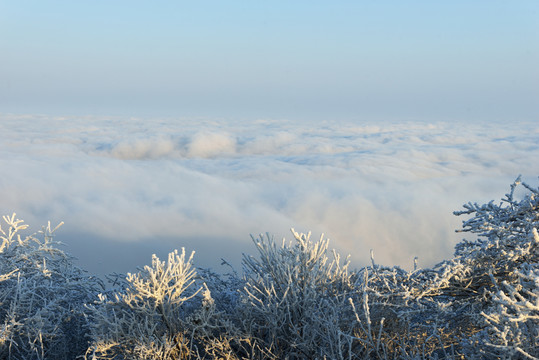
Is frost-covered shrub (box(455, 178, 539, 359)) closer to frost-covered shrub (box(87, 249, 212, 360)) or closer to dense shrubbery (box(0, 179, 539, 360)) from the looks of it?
dense shrubbery (box(0, 179, 539, 360))

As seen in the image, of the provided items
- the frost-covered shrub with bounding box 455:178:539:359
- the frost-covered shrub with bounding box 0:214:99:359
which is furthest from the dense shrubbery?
the frost-covered shrub with bounding box 0:214:99:359

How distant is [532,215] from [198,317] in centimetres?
486

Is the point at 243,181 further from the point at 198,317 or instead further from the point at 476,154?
the point at 198,317

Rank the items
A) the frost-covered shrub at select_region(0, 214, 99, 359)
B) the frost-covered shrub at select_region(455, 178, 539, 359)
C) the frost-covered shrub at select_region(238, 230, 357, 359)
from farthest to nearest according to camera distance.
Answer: the frost-covered shrub at select_region(0, 214, 99, 359) < the frost-covered shrub at select_region(238, 230, 357, 359) < the frost-covered shrub at select_region(455, 178, 539, 359)

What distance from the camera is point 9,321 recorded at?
9508 millimetres

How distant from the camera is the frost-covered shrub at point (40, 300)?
9344mm

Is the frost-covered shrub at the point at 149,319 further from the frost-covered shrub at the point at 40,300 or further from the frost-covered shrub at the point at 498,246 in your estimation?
the frost-covered shrub at the point at 498,246

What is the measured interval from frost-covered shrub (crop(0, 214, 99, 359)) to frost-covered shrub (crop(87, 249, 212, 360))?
2327 mm

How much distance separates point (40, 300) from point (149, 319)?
430 cm

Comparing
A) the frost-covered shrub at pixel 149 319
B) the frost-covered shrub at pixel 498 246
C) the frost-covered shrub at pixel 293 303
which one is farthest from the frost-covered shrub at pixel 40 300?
the frost-covered shrub at pixel 498 246

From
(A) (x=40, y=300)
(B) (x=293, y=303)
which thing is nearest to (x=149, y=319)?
(B) (x=293, y=303)

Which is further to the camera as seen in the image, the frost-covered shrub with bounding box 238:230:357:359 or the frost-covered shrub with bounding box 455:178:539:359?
the frost-covered shrub with bounding box 238:230:357:359

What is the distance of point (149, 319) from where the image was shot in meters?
7.34

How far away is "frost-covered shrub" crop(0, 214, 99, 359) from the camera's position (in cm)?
934
